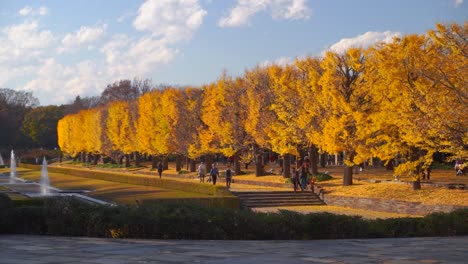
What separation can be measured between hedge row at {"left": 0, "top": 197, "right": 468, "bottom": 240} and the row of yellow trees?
390 inches

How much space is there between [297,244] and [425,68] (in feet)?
51.6

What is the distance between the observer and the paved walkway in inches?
414

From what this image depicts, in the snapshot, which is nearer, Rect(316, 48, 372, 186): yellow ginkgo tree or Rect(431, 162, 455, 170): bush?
Rect(316, 48, 372, 186): yellow ginkgo tree

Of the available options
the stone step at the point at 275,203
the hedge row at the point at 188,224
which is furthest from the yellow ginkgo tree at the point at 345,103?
the hedge row at the point at 188,224

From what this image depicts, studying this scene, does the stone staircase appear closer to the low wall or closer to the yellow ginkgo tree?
the low wall

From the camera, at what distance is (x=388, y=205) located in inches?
1109

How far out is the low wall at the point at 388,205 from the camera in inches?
1016

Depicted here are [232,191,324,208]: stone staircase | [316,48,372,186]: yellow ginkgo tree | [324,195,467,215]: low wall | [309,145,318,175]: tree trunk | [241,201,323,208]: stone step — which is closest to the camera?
[324,195,467,215]: low wall

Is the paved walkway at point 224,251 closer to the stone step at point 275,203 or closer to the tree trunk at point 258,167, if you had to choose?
the stone step at point 275,203

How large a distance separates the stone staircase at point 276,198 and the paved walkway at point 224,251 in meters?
17.6

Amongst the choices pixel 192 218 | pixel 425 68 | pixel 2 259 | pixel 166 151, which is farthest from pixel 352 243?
pixel 166 151

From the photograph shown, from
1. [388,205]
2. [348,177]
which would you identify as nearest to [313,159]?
[348,177]

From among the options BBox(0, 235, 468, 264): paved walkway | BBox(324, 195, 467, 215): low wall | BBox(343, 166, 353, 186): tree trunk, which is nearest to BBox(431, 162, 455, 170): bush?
BBox(343, 166, 353, 186): tree trunk

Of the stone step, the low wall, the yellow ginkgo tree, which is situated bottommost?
the stone step
